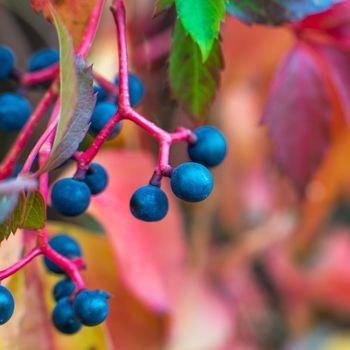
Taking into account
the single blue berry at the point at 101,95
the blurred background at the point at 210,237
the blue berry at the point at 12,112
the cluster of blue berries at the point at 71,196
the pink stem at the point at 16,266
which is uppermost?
the single blue berry at the point at 101,95

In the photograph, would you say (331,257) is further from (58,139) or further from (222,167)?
(58,139)

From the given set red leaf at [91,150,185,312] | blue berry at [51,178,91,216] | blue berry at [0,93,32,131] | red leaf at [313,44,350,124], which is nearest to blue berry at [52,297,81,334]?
blue berry at [51,178,91,216]

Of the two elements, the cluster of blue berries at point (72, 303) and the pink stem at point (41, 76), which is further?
the pink stem at point (41, 76)

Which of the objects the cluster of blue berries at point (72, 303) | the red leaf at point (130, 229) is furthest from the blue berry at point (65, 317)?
the red leaf at point (130, 229)

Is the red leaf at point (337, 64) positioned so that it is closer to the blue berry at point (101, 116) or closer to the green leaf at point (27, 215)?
the blue berry at point (101, 116)

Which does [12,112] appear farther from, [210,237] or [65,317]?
[210,237]

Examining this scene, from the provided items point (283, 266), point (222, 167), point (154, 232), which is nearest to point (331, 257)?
point (283, 266)

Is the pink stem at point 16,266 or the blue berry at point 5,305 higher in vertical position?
the pink stem at point 16,266
